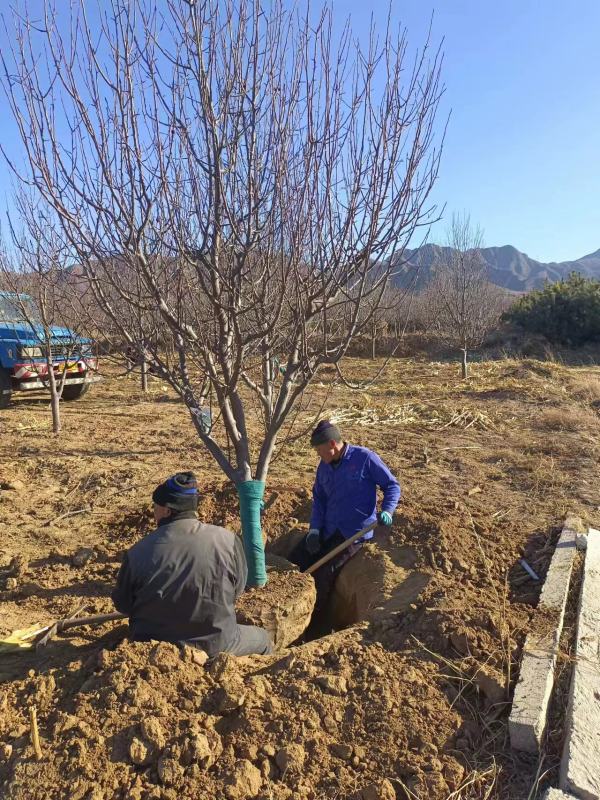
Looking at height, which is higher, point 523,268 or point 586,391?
point 523,268

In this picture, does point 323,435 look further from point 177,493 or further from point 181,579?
point 181,579

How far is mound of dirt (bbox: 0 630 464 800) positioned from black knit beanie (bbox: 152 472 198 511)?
634 millimetres

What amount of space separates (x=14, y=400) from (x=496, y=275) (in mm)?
88809

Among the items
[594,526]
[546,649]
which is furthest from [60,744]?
[594,526]

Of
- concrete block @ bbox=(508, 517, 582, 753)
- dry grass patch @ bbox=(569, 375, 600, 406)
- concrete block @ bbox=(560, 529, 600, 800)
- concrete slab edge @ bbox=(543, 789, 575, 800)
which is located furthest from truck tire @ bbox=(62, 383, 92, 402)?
concrete slab edge @ bbox=(543, 789, 575, 800)

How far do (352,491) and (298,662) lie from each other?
1.64m

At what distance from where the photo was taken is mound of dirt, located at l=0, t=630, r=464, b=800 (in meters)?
1.98

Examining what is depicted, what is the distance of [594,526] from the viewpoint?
4.79 m

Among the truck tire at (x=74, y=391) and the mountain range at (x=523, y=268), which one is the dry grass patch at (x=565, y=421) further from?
the mountain range at (x=523, y=268)

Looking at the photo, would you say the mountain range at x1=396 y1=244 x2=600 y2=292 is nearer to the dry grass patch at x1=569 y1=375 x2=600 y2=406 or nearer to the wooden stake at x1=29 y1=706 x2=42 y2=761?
the dry grass patch at x1=569 y1=375 x2=600 y2=406

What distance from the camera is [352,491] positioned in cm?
412

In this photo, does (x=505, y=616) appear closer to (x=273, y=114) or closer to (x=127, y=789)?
(x=127, y=789)

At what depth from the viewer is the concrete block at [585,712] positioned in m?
2.10

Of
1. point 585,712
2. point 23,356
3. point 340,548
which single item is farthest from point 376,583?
point 23,356
